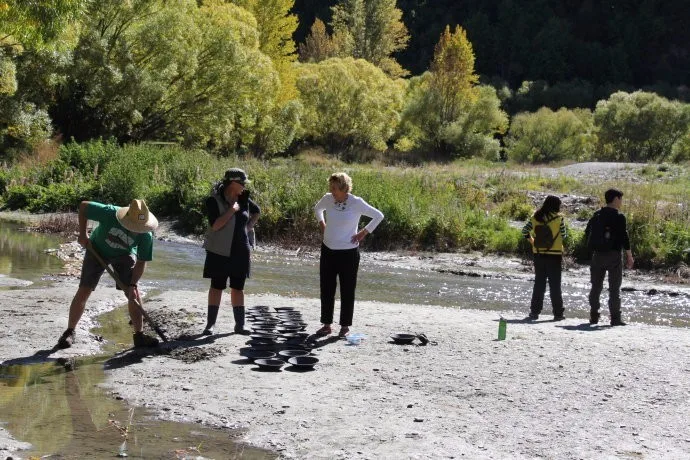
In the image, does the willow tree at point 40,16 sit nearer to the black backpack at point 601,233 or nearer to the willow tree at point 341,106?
the black backpack at point 601,233

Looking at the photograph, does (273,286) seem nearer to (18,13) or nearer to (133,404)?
(18,13)

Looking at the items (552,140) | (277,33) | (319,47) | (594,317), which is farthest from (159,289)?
(319,47)

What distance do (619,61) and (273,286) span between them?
13331 cm

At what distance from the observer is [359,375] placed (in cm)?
835

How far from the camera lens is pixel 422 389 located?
7.92 metres

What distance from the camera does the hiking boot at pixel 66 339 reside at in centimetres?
906


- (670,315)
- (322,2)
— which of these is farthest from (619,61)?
(670,315)

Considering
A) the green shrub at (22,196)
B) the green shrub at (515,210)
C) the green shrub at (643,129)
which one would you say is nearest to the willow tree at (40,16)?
the green shrub at (22,196)

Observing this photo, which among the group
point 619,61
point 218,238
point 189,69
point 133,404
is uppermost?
point 619,61

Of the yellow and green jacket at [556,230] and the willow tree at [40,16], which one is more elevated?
the willow tree at [40,16]

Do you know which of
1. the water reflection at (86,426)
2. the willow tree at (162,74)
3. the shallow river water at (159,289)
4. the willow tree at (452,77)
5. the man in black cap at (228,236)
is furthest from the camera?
the willow tree at (452,77)

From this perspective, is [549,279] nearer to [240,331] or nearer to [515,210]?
[240,331]

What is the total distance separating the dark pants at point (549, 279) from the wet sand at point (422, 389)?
4.68ft

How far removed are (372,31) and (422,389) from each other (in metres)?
88.2
